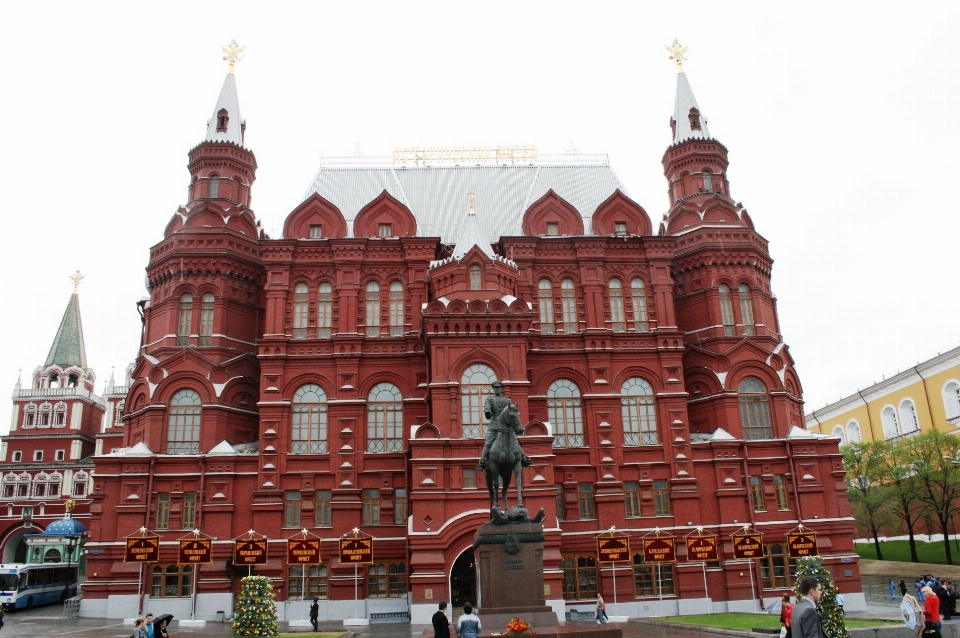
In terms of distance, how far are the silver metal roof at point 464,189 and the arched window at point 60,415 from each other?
129ft

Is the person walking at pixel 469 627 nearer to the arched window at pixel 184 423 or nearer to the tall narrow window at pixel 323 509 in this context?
the tall narrow window at pixel 323 509

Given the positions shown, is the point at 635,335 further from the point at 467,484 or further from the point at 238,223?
the point at 238,223

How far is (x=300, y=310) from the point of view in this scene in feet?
134

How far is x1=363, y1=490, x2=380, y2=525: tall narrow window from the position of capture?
3741cm

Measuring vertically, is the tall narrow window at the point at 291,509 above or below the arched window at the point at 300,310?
below

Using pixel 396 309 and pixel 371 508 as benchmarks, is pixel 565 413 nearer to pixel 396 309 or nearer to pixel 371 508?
pixel 396 309

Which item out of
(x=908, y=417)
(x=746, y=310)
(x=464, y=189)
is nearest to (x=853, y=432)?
(x=908, y=417)

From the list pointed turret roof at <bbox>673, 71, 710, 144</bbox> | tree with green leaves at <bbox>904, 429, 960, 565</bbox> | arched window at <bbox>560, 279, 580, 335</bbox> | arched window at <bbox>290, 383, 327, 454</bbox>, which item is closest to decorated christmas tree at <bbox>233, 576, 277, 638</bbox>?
arched window at <bbox>290, 383, 327, 454</bbox>

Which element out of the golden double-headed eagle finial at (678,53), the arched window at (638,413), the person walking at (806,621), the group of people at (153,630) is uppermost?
the golden double-headed eagle finial at (678,53)

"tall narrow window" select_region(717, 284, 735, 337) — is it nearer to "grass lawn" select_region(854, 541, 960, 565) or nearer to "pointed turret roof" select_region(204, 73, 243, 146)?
"grass lawn" select_region(854, 541, 960, 565)

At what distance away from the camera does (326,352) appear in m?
39.8

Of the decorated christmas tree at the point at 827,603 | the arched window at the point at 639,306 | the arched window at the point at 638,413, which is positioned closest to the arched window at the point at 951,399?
the arched window at the point at 639,306

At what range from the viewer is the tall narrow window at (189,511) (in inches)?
1454

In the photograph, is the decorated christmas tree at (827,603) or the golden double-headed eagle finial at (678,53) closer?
the decorated christmas tree at (827,603)
